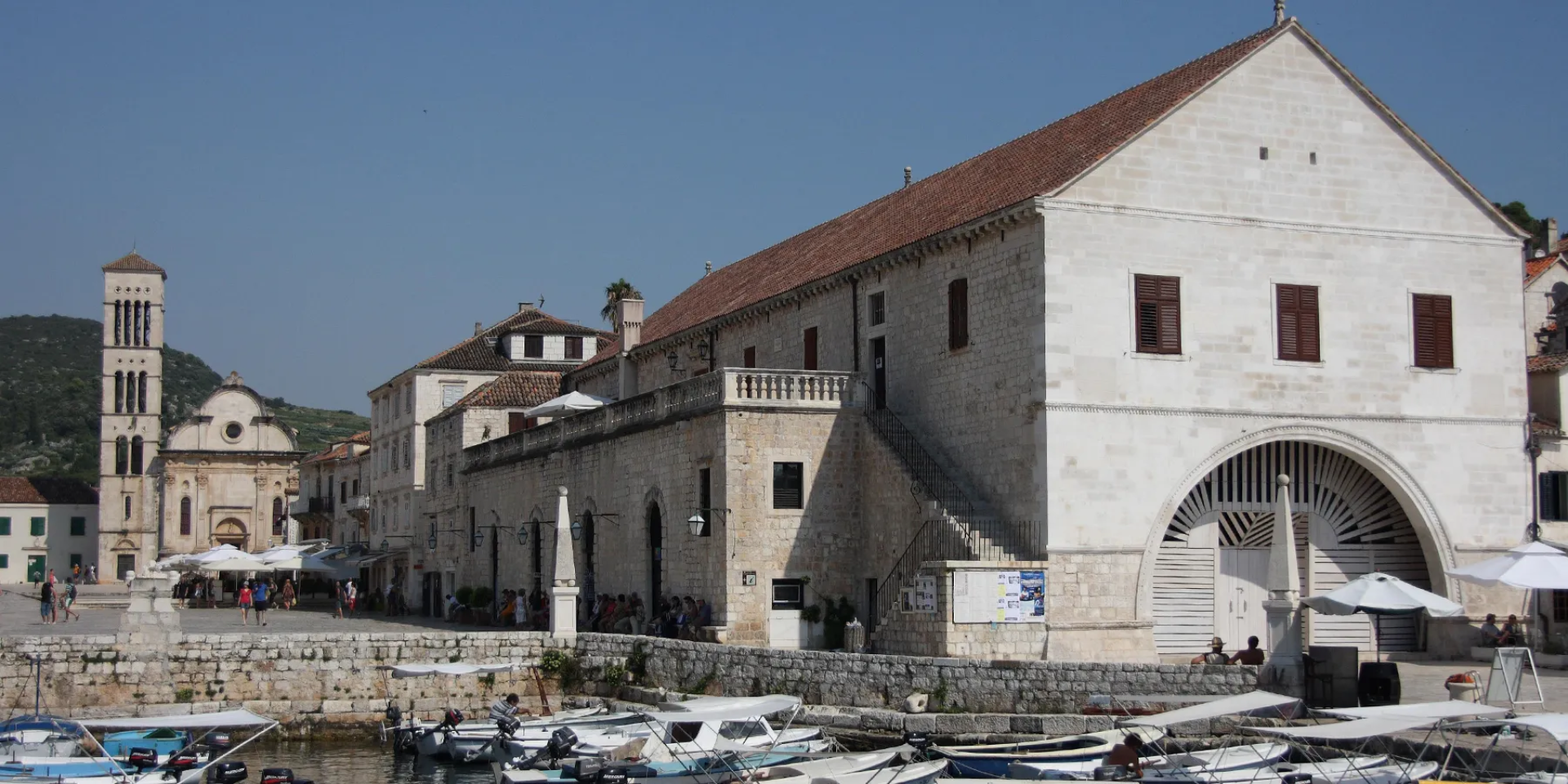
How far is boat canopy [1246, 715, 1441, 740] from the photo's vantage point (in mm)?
18438

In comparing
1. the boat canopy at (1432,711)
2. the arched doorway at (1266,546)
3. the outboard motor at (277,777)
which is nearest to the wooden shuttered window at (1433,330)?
the arched doorway at (1266,546)

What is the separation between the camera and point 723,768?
22547mm

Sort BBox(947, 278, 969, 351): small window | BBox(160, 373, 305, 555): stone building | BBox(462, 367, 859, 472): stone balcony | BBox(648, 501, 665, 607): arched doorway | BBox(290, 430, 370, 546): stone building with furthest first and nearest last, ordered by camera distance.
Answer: BBox(160, 373, 305, 555): stone building
BBox(290, 430, 370, 546): stone building
BBox(648, 501, 665, 607): arched doorway
BBox(462, 367, 859, 472): stone balcony
BBox(947, 278, 969, 351): small window

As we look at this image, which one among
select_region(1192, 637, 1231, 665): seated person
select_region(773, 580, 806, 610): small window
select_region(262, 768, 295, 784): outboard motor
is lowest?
select_region(262, 768, 295, 784): outboard motor

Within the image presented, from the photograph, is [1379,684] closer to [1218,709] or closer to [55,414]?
[1218,709]

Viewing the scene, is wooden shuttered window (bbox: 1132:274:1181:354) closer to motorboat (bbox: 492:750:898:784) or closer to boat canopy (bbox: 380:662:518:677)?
motorboat (bbox: 492:750:898:784)

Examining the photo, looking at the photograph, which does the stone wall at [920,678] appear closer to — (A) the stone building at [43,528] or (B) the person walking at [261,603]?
(B) the person walking at [261,603]

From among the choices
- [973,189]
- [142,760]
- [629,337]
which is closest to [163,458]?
[629,337]

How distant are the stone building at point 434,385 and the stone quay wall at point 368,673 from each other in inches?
Result: 985

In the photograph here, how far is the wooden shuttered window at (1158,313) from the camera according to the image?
95.5 ft

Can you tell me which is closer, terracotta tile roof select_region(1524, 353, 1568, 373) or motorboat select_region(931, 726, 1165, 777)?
motorboat select_region(931, 726, 1165, 777)

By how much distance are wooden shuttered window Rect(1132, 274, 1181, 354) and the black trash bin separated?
7690mm

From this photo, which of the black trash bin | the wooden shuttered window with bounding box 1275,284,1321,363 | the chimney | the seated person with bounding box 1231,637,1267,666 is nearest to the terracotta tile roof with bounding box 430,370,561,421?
the chimney

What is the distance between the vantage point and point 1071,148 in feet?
102
